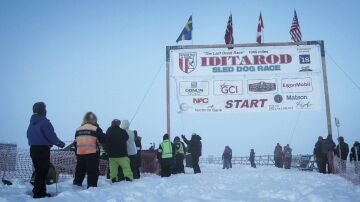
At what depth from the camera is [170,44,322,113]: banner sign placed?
16.4 meters

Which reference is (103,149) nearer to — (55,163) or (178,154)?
(55,163)

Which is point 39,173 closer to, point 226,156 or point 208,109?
point 208,109

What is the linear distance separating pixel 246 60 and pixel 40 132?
42.4ft

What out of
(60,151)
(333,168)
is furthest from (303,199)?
(333,168)

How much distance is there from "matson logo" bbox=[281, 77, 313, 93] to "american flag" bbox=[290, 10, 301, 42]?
2377 mm

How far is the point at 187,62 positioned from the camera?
1709 centimetres

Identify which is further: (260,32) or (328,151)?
(260,32)

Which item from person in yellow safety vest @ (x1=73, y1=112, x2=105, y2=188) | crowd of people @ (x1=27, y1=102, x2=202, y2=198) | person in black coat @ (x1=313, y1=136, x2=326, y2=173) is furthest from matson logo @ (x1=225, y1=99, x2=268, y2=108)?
person in yellow safety vest @ (x1=73, y1=112, x2=105, y2=188)

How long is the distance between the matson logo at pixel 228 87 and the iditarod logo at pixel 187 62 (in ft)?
4.43

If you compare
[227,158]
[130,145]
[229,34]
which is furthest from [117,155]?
[227,158]

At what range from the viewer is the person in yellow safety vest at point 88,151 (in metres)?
7.15

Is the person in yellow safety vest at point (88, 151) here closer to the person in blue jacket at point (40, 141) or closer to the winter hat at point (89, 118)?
the winter hat at point (89, 118)

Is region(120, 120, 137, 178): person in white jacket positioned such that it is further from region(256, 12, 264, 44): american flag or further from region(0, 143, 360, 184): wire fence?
region(256, 12, 264, 44): american flag

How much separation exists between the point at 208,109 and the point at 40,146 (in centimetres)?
1118
